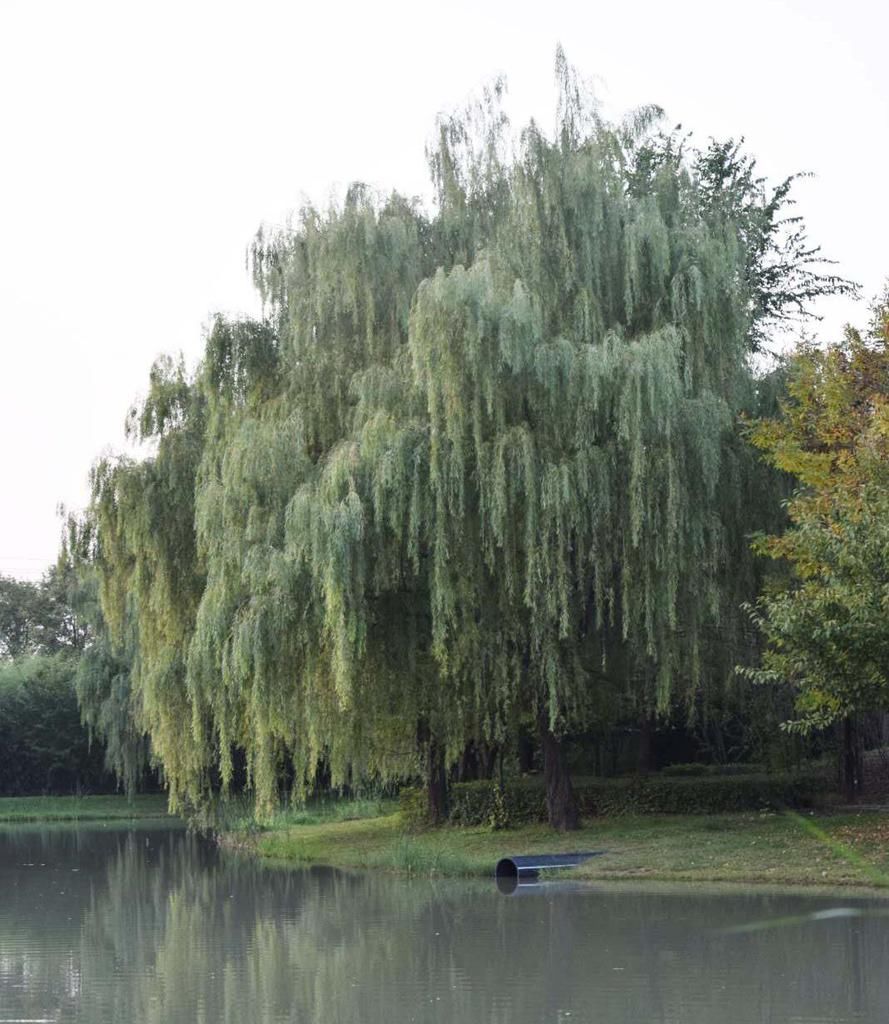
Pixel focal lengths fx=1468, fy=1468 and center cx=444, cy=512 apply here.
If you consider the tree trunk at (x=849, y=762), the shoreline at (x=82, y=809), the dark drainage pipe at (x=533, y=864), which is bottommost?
the dark drainage pipe at (x=533, y=864)

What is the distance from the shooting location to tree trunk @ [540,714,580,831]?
2300 cm

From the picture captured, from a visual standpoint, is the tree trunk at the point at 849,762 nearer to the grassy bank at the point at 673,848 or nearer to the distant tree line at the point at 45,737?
the grassy bank at the point at 673,848

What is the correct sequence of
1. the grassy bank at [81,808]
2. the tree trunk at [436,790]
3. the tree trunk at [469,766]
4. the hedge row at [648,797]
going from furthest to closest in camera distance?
the grassy bank at [81,808]
the tree trunk at [469,766]
the tree trunk at [436,790]
the hedge row at [648,797]

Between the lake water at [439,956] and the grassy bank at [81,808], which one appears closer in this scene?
the lake water at [439,956]

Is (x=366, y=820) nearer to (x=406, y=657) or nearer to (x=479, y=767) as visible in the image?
(x=479, y=767)

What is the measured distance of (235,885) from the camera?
2191 centimetres

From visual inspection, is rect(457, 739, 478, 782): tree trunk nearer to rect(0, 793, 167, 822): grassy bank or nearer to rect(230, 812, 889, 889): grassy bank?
rect(230, 812, 889, 889): grassy bank

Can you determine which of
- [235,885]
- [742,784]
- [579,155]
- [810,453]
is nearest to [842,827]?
[742,784]

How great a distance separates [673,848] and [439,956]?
761 centimetres

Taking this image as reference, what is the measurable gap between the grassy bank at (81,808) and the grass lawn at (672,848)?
19.6m

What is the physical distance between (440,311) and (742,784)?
10245 millimetres

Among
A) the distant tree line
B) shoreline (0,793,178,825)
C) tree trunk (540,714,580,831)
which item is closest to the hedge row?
tree trunk (540,714,580,831)

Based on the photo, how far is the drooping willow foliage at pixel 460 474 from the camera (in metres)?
19.2

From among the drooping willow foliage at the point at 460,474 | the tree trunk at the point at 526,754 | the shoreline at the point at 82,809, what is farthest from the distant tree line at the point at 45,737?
the drooping willow foliage at the point at 460,474
